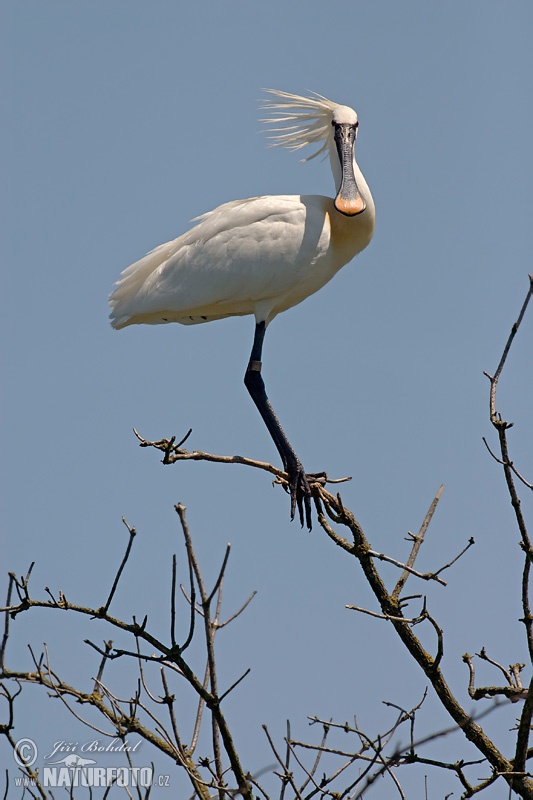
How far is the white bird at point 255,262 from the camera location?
9.59 meters

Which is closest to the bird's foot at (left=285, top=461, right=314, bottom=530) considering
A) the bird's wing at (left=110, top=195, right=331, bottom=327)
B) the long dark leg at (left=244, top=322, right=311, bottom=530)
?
the long dark leg at (left=244, top=322, right=311, bottom=530)

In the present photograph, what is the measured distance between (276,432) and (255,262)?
4.29 ft

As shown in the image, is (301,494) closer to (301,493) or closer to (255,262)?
(301,493)

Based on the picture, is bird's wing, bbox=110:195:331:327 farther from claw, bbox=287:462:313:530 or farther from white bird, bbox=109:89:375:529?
claw, bbox=287:462:313:530

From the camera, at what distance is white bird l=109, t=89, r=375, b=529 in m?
9.59

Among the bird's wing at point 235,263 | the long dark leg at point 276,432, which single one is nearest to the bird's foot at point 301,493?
the long dark leg at point 276,432

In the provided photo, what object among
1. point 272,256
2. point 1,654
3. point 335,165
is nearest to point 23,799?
point 1,654

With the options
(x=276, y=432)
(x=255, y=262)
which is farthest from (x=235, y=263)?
(x=276, y=432)

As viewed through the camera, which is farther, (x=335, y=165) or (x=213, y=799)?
(x=335, y=165)

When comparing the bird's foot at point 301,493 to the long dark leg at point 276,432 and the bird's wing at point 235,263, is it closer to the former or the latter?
the long dark leg at point 276,432

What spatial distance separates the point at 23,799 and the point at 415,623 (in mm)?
2011

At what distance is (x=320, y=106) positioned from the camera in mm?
10906

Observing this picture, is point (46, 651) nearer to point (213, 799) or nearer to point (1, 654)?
point (1, 654)

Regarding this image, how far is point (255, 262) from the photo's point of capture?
377 inches
